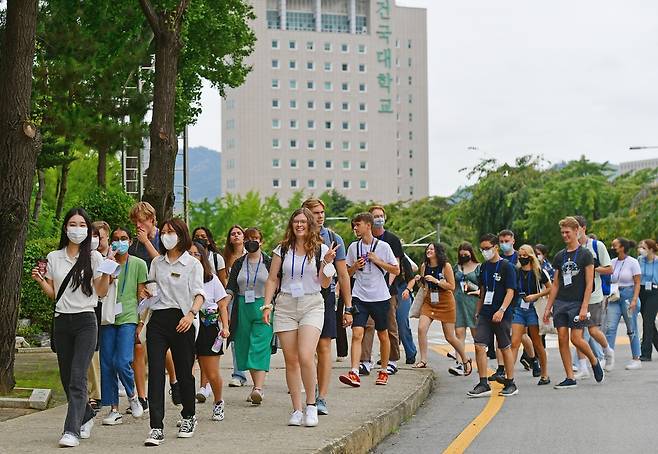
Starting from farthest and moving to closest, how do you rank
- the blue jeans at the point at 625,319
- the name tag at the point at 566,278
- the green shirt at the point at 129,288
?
the blue jeans at the point at 625,319 → the name tag at the point at 566,278 → the green shirt at the point at 129,288

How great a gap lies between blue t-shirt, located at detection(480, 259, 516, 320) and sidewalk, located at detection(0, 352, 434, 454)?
1360 mm

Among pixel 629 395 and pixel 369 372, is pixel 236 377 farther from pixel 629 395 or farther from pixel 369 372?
pixel 629 395

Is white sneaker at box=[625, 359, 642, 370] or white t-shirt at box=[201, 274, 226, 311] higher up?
white t-shirt at box=[201, 274, 226, 311]

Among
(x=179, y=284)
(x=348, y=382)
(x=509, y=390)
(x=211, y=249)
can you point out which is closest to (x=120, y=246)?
(x=179, y=284)

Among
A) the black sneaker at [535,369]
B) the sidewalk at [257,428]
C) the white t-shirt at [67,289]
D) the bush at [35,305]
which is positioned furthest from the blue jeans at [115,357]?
the bush at [35,305]

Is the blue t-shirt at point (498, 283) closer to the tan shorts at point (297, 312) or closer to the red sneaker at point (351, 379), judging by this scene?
the red sneaker at point (351, 379)

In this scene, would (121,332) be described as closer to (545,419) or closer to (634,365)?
(545,419)

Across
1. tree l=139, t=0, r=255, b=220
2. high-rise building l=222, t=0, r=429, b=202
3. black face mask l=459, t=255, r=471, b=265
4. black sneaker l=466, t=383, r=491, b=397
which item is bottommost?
black sneaker l=466, t=383, r=491, b=397

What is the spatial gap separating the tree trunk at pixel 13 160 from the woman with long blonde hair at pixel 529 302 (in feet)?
19.2

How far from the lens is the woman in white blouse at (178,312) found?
31.0 ft

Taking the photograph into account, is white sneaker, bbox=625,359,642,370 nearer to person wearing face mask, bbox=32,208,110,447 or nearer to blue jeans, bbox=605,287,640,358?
blue jeans, bbox=605,287,640,358

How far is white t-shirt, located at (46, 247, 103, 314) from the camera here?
9.25 meters

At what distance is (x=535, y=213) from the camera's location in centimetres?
6656

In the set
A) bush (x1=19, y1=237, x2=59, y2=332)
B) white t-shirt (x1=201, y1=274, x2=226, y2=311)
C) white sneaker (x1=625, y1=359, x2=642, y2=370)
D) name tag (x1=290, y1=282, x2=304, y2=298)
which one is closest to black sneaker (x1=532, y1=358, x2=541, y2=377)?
white sneaker (x1=625, y1=359, x2=642, y2=370)
